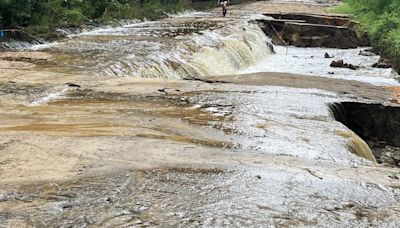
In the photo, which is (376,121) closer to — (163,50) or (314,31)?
(163,50)

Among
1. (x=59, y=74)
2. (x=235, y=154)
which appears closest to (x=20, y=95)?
(x=59, y=74)

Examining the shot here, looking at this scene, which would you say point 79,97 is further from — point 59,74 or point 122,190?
point 122,190

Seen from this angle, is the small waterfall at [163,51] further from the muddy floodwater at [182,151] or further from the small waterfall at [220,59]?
the muddy floodwater at [182,151]

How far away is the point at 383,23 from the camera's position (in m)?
19.1

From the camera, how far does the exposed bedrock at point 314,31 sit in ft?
71.4

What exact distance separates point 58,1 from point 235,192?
15.4 meters

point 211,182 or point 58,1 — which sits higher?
point 58,1

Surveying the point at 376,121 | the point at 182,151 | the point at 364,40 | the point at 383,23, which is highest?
the point at 383,23

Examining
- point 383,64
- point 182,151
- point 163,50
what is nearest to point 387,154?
point 182,151

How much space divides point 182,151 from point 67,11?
1438cm

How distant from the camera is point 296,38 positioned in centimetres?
2305

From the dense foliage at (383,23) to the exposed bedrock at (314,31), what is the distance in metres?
0.72

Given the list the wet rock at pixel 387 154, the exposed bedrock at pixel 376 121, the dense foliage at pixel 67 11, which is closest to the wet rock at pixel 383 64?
the exposed bedrock at pixel 376 121

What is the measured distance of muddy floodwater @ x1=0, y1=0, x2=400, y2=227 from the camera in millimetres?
4113
